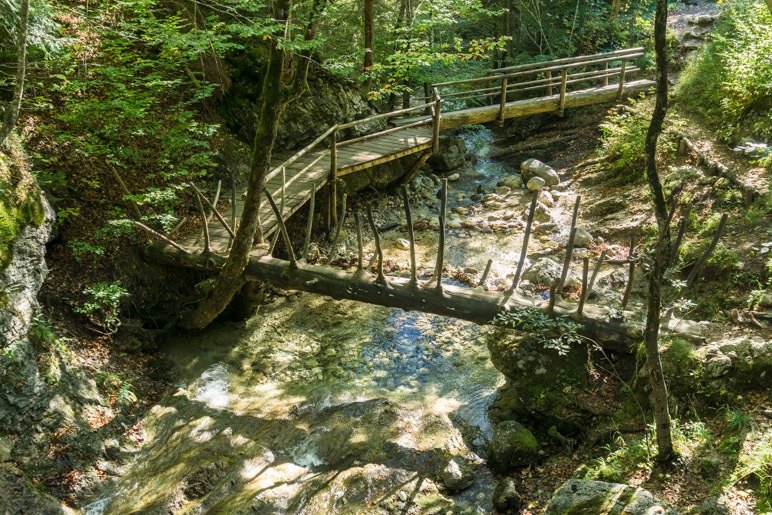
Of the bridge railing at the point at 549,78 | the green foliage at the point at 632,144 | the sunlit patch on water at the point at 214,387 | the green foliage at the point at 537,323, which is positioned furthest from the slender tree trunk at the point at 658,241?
the green foliage at the point at 632,144

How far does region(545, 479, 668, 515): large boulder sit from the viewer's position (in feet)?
11.7

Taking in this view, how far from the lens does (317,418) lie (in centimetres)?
644

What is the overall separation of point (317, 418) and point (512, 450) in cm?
250

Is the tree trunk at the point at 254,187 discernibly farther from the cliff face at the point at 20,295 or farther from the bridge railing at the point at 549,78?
the bridge railing at the point at 549,78

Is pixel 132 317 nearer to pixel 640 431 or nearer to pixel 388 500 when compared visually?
pixel 388 500

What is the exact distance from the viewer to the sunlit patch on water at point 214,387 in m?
6.80

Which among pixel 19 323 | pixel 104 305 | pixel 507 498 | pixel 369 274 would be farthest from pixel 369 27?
pixel 507 498

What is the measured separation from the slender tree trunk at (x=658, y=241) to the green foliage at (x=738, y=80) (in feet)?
25.3

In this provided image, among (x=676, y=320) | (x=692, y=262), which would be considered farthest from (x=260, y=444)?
(x=692, y=262)

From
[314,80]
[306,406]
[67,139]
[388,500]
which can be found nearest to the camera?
[388,500]

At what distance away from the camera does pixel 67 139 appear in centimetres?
727

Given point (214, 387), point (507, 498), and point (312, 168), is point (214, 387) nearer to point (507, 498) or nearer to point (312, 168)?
point (507, 498)

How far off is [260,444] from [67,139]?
5.28 m

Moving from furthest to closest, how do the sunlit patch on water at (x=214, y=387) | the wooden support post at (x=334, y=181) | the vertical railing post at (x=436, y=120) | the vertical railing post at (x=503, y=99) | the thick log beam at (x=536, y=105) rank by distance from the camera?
1. the thick log beam at (x=536, y=105)
2. the vertical railing post at (x=503, y=99)
3. the vertical railing post at (x=436, y=120)
4. the wooden support post at (x=334, y=181)
5. the sunlit patch on water at (x=214, y=387)
